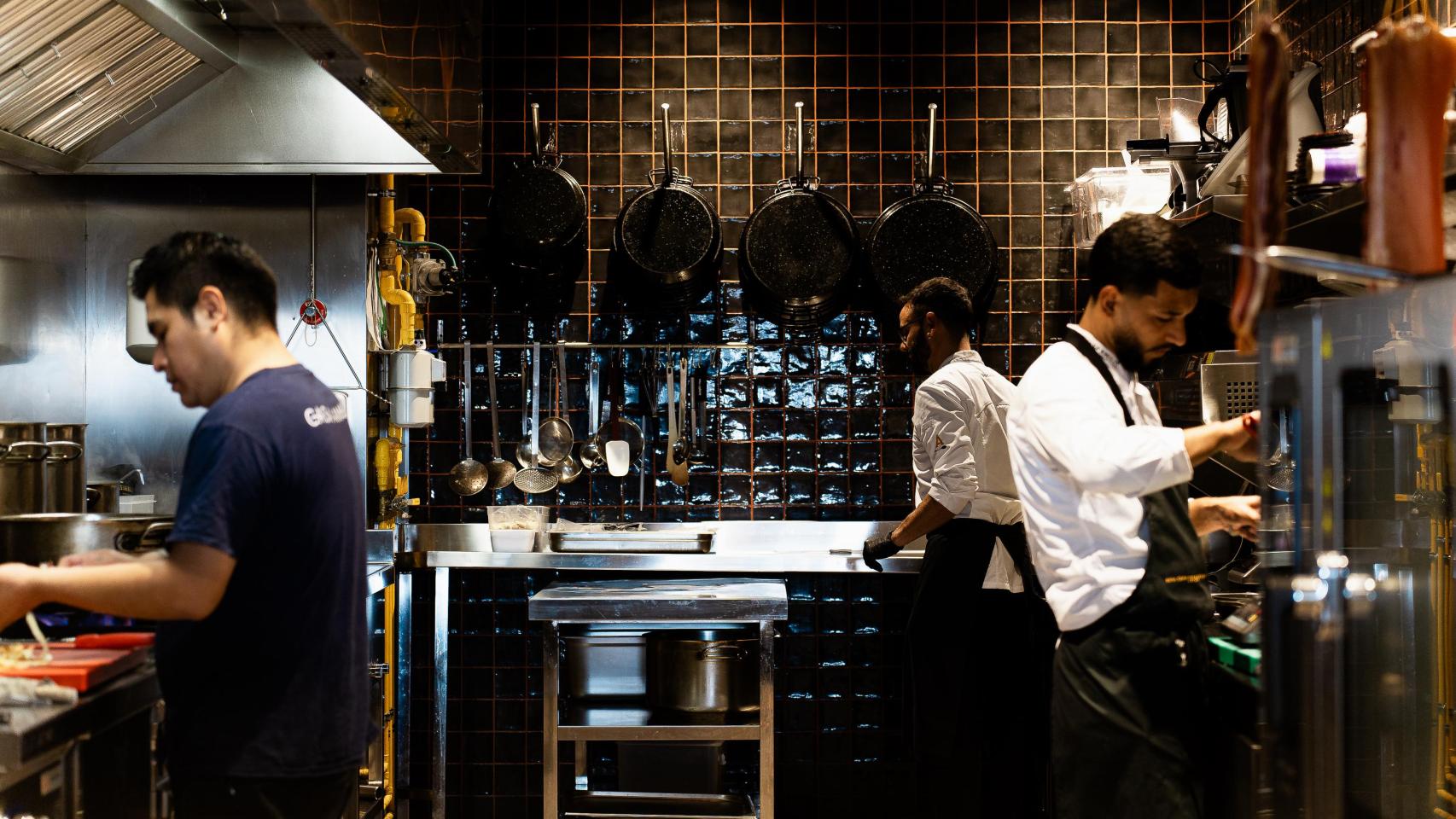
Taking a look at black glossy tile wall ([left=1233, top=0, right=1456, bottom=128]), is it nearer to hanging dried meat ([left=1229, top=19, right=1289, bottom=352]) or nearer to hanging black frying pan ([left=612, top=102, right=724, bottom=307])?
hanging black frying pan ([left=612, top=102, right=724, bottom=307])

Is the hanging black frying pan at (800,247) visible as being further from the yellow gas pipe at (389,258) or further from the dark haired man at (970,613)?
Result: the yellow gas pipe at (389,258)

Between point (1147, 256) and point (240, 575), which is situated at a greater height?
point (1147, 256)

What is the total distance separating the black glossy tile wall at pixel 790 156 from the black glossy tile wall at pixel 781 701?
1.06 ft

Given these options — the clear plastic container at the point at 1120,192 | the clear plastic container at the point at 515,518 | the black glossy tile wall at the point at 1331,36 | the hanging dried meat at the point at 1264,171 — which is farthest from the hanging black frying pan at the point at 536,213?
the hanging dried meat at the point at 1264,171

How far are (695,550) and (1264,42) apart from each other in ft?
9.37

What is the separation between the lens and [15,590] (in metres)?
1.71

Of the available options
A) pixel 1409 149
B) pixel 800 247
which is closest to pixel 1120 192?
pixel 800 247

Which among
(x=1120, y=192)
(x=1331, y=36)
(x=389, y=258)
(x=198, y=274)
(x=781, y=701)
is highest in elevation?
(x=1331, y=36)

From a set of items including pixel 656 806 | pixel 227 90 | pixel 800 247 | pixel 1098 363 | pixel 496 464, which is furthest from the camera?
pixel 496 464

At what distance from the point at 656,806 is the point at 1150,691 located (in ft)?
6.72

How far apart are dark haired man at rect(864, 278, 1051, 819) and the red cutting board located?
217 centimetres

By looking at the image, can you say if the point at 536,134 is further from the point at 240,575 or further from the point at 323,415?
the point at 240,575

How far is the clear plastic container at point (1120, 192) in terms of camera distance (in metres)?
4.02

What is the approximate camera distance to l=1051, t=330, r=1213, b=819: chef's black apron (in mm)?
2156
